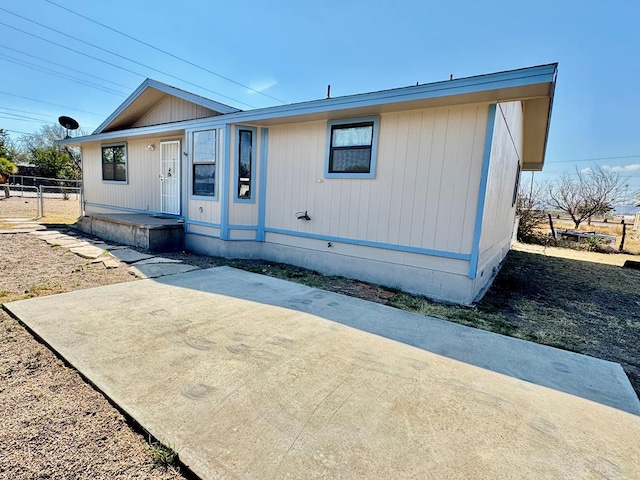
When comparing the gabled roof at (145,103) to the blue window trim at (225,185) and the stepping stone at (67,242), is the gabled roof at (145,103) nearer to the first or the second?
the blue window trim at (225,185)

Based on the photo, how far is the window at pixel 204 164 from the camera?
21.6 feet

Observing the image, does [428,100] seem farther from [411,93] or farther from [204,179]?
[204,179]

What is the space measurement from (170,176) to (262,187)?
319 cm

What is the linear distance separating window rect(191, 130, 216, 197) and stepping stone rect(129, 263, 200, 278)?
5.77 feet

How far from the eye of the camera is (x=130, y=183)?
9.25m

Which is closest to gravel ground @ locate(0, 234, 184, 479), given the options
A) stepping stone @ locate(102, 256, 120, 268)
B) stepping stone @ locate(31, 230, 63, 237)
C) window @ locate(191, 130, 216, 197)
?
stepping stone @ locate(102, 256, 120, 268)

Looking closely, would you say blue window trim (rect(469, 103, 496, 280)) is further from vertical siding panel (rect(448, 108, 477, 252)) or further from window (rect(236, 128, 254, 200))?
window (rect(236, 128, 254, 200))

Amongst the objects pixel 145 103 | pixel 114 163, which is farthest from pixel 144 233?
pixel 114 163

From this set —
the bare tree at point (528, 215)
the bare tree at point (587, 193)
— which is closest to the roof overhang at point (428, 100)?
the bare tree at point (528, 215)

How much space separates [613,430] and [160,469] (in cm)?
262

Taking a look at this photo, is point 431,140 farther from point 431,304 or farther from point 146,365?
point 146,365

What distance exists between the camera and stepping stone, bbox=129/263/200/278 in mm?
4869

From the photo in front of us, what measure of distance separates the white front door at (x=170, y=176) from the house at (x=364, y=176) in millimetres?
44

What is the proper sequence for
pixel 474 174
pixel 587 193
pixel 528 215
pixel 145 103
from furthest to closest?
pixel 587 193 → pixel 528 215 → pixel 145 103 → pixel 474 174
